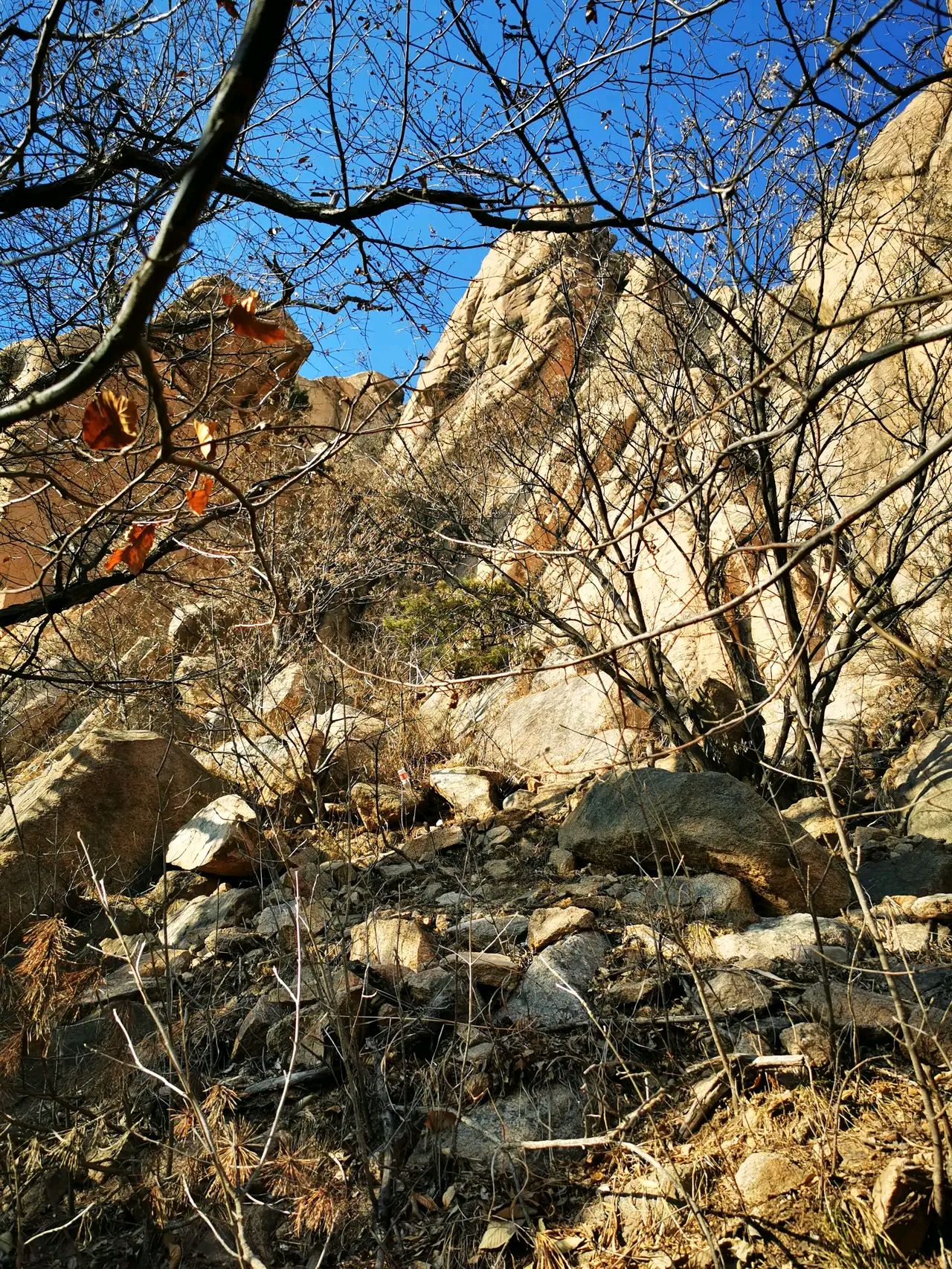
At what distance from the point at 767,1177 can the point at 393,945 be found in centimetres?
163

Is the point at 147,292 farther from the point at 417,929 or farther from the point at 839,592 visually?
the point at 839,592

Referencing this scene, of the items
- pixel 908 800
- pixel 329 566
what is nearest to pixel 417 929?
pixel 908 800

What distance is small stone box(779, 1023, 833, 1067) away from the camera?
2270 millimetres

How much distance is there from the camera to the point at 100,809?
17.2ft

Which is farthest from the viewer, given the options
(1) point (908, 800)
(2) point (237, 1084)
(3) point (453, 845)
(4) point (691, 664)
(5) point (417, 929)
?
(4) point (691, 664)

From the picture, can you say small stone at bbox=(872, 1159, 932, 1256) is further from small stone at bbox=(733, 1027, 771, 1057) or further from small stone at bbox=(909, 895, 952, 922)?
small stone at bbox=(909, 895, 952, 922)

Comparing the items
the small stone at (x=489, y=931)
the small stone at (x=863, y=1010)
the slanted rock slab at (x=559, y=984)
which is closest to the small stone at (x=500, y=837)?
the small stone at (x=489, y=931)

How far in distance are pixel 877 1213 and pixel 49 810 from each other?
4.74 m

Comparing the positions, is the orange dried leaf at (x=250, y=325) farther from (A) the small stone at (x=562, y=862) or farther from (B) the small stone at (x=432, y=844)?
(B) the small stone at (x=432, y=844)

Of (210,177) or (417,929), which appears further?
(417,929)

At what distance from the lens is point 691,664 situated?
19.3ft

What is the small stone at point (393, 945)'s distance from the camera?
3.21 metres

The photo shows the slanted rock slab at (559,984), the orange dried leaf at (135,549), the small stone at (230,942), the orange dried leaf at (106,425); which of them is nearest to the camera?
the orange dried leaf at (106,425)

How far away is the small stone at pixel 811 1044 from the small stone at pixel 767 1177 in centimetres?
31
